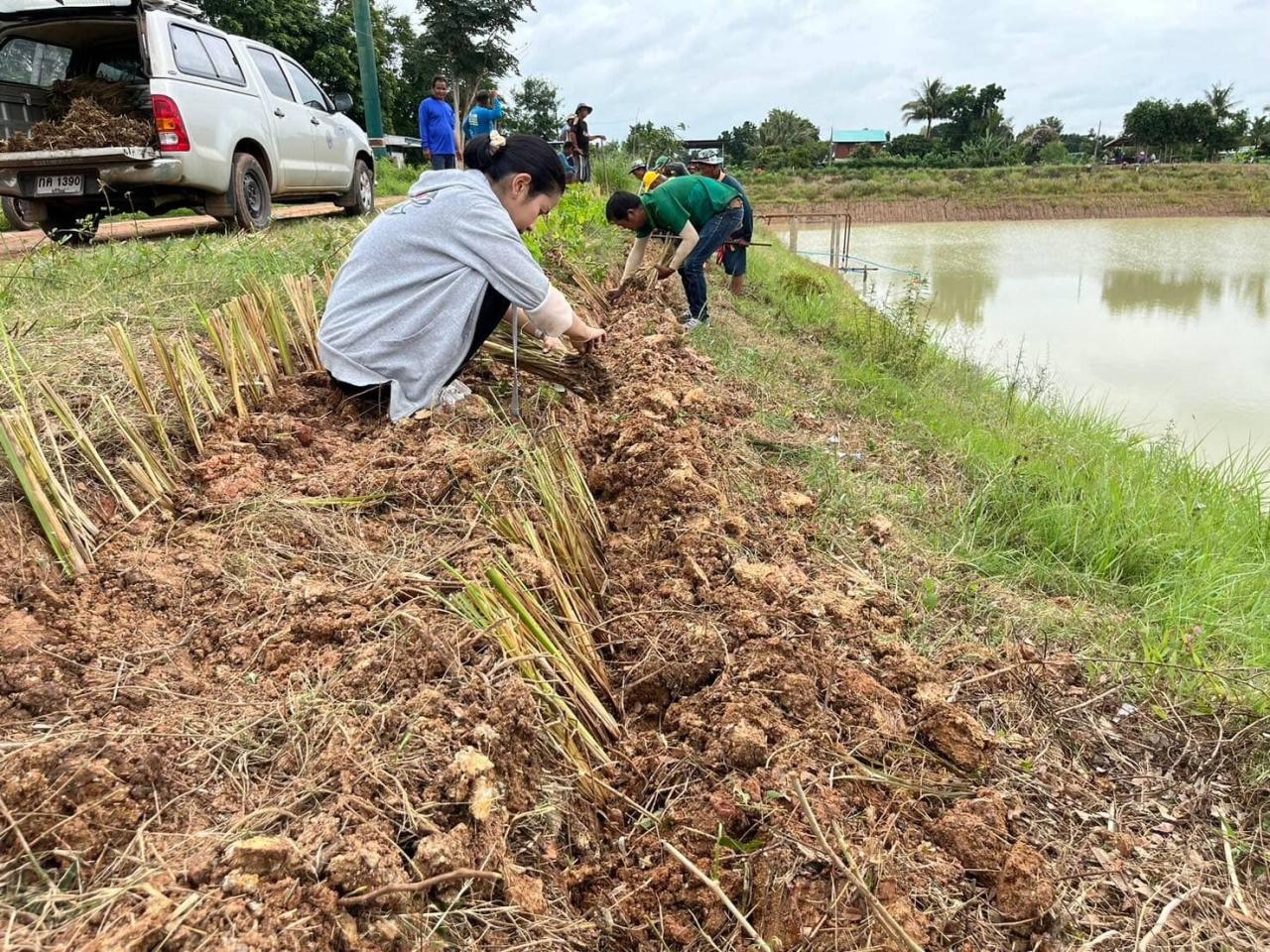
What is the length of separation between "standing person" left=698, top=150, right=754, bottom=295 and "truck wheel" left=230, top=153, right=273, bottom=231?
339 cm

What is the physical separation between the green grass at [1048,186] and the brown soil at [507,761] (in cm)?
3037

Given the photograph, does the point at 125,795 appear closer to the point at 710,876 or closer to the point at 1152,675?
the point at 710,876

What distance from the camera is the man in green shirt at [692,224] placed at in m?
5.17

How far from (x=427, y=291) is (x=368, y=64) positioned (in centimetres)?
888

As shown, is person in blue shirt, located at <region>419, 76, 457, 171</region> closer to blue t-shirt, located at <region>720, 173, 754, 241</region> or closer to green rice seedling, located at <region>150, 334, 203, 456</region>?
blue t-shirt, located at <region>720, 173, 754, 241</region>

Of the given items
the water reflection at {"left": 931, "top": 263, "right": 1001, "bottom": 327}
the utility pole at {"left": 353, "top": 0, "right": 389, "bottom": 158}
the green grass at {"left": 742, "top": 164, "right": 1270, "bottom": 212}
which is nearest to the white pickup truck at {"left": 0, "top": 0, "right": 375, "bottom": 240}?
the utility pole at {"left": 353, "top": 0, "right": 389, "bottom": 158}

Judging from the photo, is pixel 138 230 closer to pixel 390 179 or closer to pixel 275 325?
pixel 275 325

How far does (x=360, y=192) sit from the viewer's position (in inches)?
314

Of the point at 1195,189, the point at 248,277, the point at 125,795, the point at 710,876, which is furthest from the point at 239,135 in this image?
the point at 1195,189

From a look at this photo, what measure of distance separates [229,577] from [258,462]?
0.60m

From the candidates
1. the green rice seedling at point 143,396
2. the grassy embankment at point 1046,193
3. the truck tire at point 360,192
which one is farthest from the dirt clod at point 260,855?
the grassy embankment at point 1046,193

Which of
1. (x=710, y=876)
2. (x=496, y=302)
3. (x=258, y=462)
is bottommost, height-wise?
(x=710, y=876)

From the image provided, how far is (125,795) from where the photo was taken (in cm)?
123

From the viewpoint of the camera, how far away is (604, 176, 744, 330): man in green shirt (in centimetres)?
517
